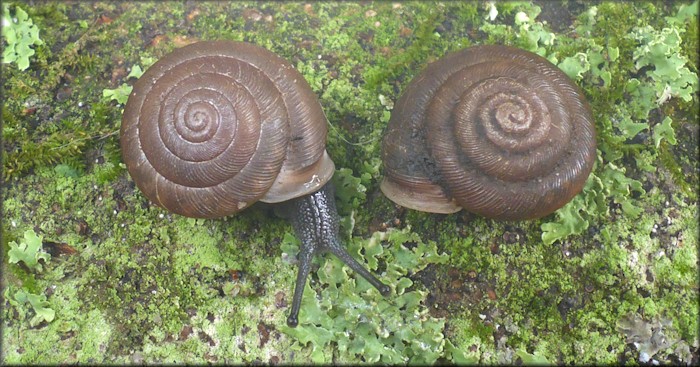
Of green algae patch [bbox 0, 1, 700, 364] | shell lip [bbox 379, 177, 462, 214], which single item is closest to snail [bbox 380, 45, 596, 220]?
shell lip [bbox 379, 177, 462, 214]

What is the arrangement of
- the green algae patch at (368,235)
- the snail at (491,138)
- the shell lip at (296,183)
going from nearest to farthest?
the snail at (491,138), the shell lip at (296,183), the green algae patch at (368,235)

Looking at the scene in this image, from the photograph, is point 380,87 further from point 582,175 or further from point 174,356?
point 174,356

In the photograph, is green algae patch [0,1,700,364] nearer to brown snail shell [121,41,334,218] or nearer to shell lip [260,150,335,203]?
shell lip [260,150,335,203]

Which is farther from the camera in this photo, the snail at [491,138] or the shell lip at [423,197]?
the shell lip at [423,197]

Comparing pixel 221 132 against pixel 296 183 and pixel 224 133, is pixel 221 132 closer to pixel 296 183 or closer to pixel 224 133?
pixel 224 133

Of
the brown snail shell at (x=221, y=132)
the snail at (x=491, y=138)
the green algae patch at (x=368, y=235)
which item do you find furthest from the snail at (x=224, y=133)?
the snail at (x=491, y=138)

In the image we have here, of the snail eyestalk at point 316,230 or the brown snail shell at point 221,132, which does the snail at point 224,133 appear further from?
the snail eyestalk at point 316,230

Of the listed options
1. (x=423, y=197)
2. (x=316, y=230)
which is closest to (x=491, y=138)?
(x=423, y=197)

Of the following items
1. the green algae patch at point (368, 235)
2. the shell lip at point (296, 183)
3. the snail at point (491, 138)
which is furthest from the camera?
the green algae patch at point (368, 235)

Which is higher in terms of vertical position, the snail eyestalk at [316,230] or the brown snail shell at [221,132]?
the brown snail shell at [221,132]
